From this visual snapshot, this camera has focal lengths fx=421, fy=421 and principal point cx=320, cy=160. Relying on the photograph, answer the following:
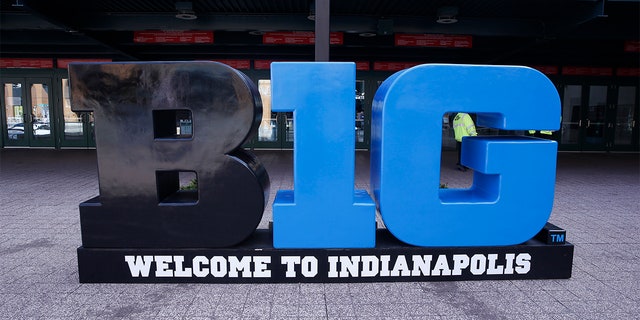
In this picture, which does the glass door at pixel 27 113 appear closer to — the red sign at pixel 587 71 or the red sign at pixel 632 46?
the red sign at pixel 632 46

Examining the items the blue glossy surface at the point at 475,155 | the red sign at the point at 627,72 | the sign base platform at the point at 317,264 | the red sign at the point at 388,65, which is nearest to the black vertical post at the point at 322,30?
the blue glossy surface at the point at 475,155

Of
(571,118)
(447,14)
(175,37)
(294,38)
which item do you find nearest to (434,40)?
(447,14)

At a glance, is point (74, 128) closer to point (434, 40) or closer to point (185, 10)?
point (185, 10)

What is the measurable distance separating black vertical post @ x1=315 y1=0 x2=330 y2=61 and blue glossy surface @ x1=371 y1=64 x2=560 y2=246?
2.45 ft

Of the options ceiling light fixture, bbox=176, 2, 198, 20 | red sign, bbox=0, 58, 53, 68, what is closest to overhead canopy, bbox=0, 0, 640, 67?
ceiling light fixture, bbox=176, 2, 198, 20

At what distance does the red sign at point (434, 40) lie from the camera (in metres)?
9.96

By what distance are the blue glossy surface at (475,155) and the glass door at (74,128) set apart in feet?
45.6

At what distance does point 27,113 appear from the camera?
1438 cm

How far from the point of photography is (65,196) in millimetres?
7062

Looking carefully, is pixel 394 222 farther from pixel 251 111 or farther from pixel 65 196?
pixel 65 196

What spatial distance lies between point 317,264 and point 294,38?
7.45m

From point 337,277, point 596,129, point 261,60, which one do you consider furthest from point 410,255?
point 596,129

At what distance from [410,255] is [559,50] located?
37.7 feet

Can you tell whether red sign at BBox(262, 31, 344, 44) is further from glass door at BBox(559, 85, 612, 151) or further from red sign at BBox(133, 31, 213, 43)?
glass door at BBox(559, 85, 612, 151)
